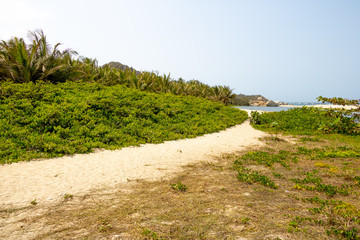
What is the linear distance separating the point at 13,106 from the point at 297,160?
595 inches

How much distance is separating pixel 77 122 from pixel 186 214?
33.7 ft

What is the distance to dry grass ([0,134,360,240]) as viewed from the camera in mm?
4004

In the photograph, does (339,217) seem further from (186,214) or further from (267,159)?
(267,159)

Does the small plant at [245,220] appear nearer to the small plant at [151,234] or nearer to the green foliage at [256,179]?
the small plant at [151,234]

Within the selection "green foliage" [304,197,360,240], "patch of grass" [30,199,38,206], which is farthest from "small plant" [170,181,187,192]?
"patch of grass" [30,199,38,206]

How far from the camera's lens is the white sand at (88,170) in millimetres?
5863

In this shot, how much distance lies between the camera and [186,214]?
474 cm

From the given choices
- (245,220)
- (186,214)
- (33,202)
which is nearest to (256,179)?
(245,220)

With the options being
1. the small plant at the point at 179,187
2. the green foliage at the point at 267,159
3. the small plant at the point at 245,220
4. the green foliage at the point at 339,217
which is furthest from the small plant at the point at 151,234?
the green foliage at the point at 267,159

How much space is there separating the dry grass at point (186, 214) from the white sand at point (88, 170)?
70 centimetres

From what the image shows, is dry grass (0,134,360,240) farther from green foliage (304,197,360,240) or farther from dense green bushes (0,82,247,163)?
dense green bushes (0,82,247,163)

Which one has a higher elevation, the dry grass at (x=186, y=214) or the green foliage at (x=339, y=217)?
the green foliage at (x=339, y=217)

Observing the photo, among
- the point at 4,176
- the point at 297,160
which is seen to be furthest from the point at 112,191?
the point at 297,160

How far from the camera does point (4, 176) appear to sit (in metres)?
6.91
